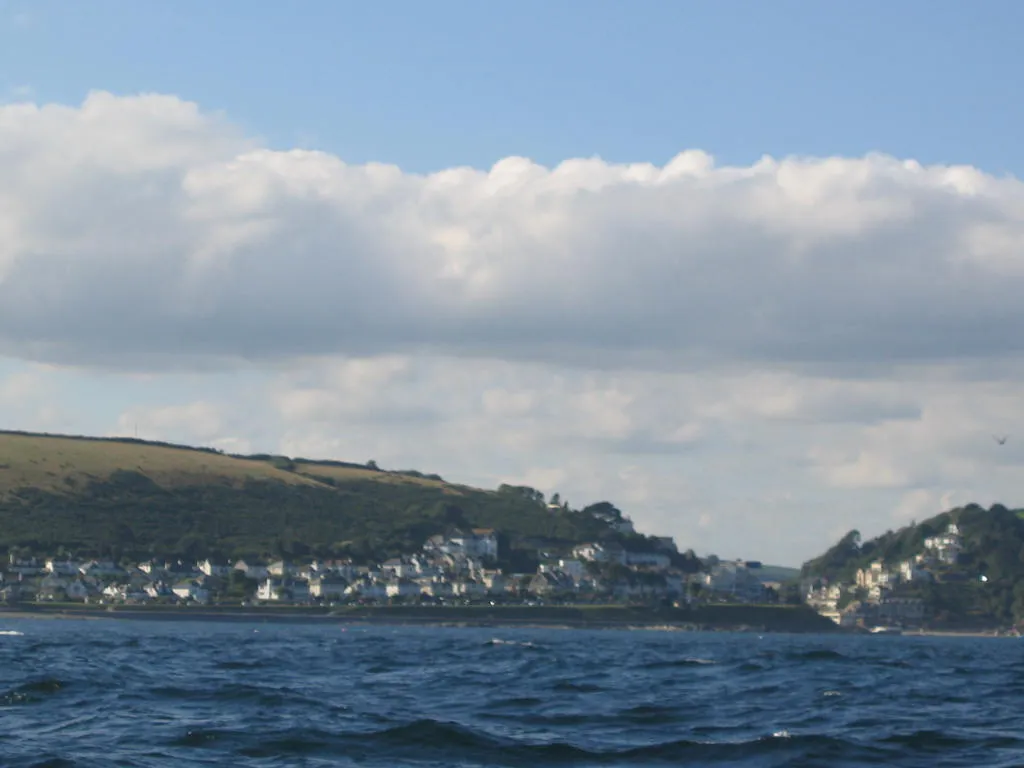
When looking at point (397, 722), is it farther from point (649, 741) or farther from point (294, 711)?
point (649, 741)

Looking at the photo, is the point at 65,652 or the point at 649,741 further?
the point at 65,652

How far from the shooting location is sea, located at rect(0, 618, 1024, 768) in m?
38.7

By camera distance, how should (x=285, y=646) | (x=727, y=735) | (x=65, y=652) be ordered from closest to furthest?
(x=727, y=735), (x=65, y=652), (x=285, y=646)

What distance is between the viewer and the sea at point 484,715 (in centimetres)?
3866

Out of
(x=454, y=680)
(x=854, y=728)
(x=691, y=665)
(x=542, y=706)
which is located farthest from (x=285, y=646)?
(x=854, y=728)

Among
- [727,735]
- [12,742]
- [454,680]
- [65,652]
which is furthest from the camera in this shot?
[65,652]

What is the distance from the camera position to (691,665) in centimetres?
8862

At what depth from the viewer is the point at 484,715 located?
4909 cm

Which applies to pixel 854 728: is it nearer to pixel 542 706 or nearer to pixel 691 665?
pixel 542 706

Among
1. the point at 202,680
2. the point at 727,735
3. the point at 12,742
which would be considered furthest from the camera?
the point at 202,680

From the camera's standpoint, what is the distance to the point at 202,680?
2489 inches

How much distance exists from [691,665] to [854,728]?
→ 140ft

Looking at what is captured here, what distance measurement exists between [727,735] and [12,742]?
19.8 meters

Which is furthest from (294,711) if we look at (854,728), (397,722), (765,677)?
(765,677)
